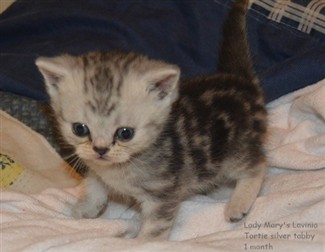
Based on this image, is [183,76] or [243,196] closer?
[243,196]

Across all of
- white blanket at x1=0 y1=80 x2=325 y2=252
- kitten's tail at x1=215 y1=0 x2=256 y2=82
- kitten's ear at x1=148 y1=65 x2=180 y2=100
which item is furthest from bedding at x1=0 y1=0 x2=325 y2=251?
kitten's ear at x1=148 y1=65 x2=180 y2=100

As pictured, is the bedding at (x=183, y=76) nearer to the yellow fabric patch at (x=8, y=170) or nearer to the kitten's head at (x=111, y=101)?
the yellow fabric patch at (x=8, y=170)

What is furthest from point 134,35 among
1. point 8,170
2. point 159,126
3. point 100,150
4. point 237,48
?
point 100,150

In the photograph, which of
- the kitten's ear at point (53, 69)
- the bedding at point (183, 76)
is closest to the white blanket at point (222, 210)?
the bedding at point (183, 76)

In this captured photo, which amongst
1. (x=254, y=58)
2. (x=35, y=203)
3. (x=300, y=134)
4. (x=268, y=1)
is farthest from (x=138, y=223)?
(x=268, y=1)

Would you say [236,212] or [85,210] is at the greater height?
[236,212]

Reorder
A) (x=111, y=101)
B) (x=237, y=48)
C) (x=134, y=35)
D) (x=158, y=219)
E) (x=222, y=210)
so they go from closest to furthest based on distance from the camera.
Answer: (x=111, y=101) < (x=158, y=219) < (x=222, y=210) < (x=237, y=48) < (x=134, y=35)

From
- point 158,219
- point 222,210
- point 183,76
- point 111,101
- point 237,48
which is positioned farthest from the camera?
point 183,76

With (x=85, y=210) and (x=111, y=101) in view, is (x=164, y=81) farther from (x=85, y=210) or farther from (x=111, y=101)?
(x=85, y=210)
